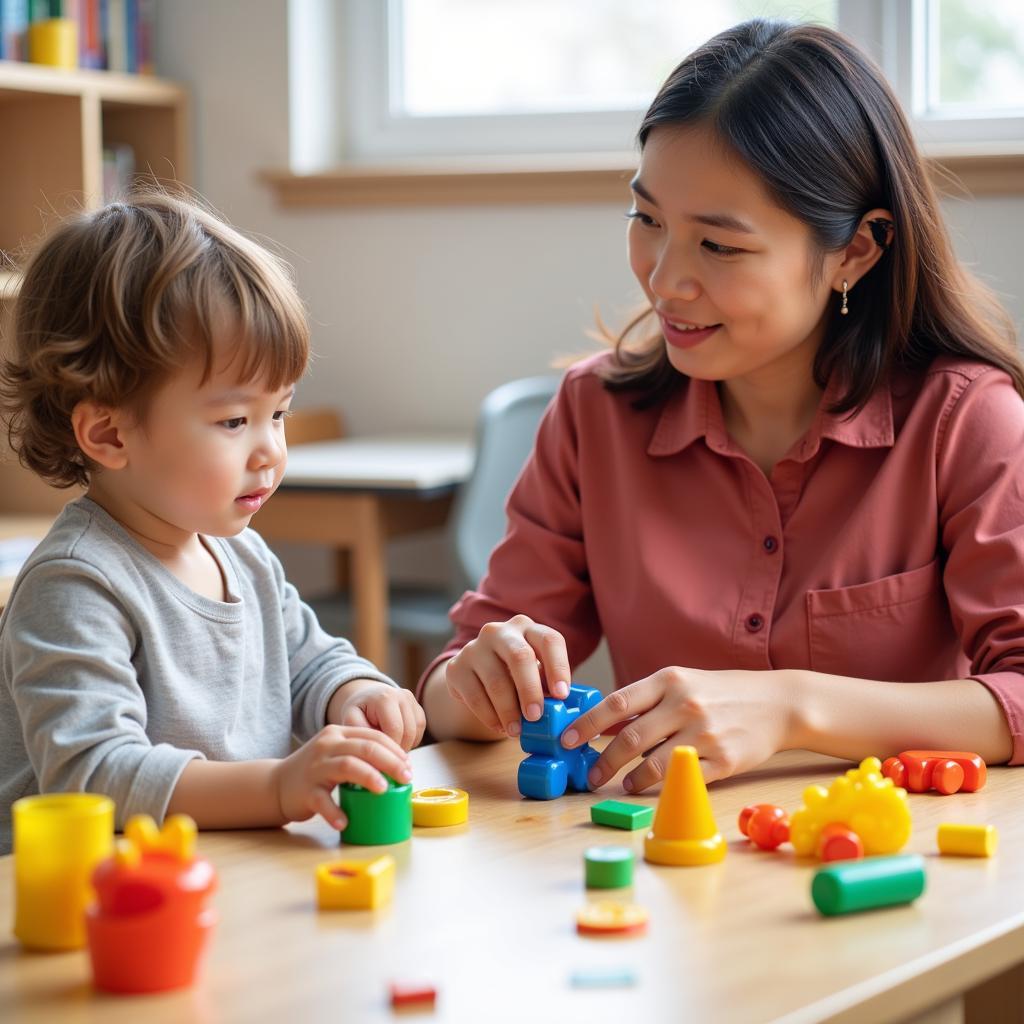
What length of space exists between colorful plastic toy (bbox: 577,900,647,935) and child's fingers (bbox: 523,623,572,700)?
32 cm

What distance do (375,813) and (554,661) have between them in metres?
0.22

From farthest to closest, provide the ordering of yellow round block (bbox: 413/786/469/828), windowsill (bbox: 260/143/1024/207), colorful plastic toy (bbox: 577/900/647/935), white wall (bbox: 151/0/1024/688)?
white wall (bbox: 151/0/1024/688)
windowsill (bbox: 260/143/1024/207)
yellow round block (bbox: 413/786/469/828)
colorful plastic toy (bbox: 577/900/647/935)

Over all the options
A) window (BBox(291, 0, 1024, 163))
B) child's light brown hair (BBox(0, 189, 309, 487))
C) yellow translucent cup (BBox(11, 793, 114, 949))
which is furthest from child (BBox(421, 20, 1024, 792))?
window (BBox(291, 0, 1024, 163))

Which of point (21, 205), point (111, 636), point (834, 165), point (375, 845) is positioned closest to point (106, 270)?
point (111, 636)

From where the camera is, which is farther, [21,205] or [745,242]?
[21,205]

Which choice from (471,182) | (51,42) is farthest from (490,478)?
(51,42)

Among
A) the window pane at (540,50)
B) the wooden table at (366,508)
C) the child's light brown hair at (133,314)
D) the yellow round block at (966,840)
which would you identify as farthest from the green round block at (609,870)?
the window pane at (540,50)

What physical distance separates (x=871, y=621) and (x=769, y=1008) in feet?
2.45

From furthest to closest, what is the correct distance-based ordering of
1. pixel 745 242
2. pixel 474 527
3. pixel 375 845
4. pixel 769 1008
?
pixel 474 527 → pixel 745 242 → pixel 375 845 → pixel 769 1008

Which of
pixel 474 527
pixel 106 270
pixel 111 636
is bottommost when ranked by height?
pixel 474 527

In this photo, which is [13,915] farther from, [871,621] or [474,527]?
[474,527]

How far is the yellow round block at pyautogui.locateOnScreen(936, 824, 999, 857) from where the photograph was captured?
39.6 inches

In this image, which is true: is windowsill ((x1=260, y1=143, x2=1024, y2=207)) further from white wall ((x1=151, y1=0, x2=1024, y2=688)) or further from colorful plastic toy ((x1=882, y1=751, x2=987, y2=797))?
colorful plastic toy ((x1=882, y1=751, x2=987, y2=797))

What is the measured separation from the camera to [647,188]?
1438mm
